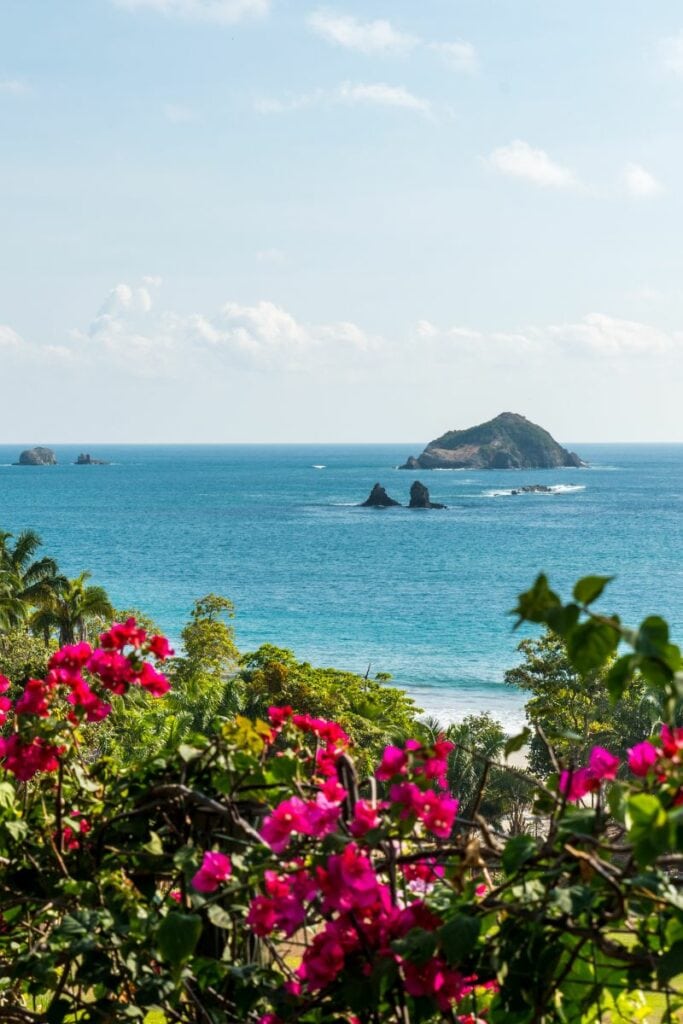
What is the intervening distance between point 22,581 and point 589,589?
31178 millimetres

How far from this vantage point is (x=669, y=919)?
5.74 ft

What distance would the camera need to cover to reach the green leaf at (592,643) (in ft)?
4.71

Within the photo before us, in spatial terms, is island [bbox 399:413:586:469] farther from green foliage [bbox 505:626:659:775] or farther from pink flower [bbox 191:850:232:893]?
pink flower [bbox 191:850:232:893]

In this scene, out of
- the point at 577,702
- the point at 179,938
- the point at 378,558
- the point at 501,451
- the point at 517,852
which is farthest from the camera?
the point at 501,451

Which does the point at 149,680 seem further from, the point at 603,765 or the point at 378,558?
the point at 378,558

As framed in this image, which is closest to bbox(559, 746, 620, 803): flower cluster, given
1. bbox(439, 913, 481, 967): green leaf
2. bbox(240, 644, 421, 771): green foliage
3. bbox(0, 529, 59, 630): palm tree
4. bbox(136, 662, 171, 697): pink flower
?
bbox(439, 913, 481, 967): green leaf

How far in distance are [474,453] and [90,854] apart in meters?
175

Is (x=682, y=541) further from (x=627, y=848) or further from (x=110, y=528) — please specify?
(x=627, y=848)

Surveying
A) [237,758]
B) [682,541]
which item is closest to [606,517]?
[682,541]

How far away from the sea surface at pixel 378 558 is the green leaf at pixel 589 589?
27570 millimetres

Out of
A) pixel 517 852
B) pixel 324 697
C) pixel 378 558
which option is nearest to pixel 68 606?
pixel 324 697

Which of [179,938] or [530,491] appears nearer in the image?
[179,938]

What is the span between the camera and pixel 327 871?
1.74 m

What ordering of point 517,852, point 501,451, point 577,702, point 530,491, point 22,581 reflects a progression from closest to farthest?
point 517,852, point 577,702, point 22,581, point 530,491, point 501,451
